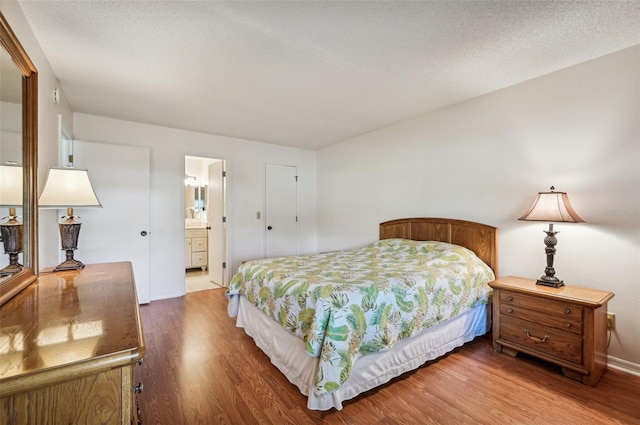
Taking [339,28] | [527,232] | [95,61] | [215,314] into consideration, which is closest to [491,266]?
[527,232]

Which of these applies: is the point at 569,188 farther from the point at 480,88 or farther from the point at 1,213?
the point at 1,213

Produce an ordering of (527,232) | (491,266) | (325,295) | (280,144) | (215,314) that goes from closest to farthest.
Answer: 1. (325,295)
2. (527,232)
3. (491,266)
4. (215,314)
5. (280,144)

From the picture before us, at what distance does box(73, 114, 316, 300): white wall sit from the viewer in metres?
3.69

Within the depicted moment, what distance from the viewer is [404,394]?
186cm

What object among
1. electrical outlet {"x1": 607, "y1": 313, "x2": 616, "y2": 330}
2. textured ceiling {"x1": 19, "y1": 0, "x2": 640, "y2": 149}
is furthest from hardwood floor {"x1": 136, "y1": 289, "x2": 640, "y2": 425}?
textured ceiling {"x1": 19, "y1": 0, "x2": 640, "y2": 149}

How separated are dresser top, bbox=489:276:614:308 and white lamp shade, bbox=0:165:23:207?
3094 millimetres

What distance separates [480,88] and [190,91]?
8.97 ft

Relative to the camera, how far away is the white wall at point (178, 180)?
369 cm

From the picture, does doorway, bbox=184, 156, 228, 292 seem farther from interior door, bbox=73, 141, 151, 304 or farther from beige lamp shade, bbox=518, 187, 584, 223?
beige lamp shade, bbox=518, 187, 584, 223

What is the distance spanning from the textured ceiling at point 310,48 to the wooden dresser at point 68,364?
1642 mm

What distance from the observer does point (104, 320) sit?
0.96m

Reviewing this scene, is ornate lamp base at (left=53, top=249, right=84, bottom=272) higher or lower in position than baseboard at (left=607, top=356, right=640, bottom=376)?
higher

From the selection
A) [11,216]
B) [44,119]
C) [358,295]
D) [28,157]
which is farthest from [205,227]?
[358,295]

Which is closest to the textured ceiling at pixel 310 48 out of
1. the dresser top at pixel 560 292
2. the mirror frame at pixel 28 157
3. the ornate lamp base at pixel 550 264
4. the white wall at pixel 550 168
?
the white wall at pixel 550 168
